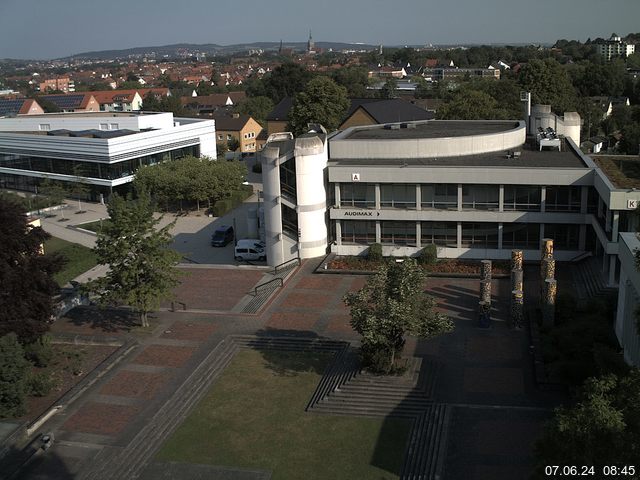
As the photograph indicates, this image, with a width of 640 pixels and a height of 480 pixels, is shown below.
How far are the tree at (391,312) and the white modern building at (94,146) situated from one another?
42968 mm

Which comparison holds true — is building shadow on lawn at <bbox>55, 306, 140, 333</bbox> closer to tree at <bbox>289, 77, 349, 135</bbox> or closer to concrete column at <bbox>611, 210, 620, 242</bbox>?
concrete column at <bbox>611, 210, 620, 242</bbox>

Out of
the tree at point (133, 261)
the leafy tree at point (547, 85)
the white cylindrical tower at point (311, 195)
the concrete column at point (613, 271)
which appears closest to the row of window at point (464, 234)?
the white cylindrical tower at point (311, 195)

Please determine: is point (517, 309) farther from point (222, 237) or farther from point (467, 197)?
point (222, 237)

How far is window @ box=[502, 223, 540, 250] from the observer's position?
127ft

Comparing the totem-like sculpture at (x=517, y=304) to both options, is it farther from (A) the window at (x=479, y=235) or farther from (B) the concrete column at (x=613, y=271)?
(A) the window at (x=479, y=235)

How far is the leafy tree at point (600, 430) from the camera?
506 inches

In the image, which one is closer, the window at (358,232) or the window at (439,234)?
the window at (439,234)

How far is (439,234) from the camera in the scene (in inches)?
1578

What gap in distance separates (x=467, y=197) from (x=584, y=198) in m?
6.13

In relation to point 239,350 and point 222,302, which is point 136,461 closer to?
point 239,350

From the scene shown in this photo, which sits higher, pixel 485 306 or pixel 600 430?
pixel 600 430

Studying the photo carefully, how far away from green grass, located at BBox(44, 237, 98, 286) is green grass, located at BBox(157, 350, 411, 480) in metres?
19.4

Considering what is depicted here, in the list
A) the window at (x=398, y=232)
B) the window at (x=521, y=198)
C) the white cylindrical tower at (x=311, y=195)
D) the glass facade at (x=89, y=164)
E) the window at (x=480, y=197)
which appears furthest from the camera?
the glass facade at (x=89, y=164)

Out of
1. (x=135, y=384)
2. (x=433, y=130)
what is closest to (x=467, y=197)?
(x=433, y=130)
